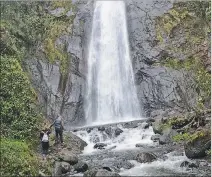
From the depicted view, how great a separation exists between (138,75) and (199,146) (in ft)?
49.0

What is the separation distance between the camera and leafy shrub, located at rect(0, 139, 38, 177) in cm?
1511

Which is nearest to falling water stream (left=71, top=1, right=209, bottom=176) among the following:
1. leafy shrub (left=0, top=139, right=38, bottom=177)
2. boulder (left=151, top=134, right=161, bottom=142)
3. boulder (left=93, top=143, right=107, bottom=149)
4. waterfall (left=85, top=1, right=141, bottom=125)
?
waterfall (left=85, top=1, right=141, bottom=125)

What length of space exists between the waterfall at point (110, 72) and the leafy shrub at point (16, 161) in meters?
13.2

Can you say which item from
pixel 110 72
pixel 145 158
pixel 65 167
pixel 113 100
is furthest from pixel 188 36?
pixel 65 167

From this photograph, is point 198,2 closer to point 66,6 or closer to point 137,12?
point 137,12

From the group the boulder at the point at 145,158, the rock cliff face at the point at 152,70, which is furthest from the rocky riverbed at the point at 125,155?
the rock cliff face at the point at 152,70

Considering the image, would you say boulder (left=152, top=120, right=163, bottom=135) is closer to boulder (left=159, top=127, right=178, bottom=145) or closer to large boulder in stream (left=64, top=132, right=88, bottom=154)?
boulder (left=159, top=127, right=178, bottom=145)

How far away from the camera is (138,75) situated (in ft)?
105

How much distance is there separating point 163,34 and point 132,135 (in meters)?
13.2

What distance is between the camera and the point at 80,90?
100 feet

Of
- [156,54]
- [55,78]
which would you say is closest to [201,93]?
[156,54]

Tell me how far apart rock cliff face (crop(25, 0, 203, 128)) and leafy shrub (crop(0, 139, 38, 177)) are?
34.9 ft

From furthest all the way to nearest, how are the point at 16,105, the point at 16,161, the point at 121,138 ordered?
the point at 121,138
the point at 16,105
the point at 16,161

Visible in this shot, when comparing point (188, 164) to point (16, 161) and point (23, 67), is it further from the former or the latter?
point (23, 67)
